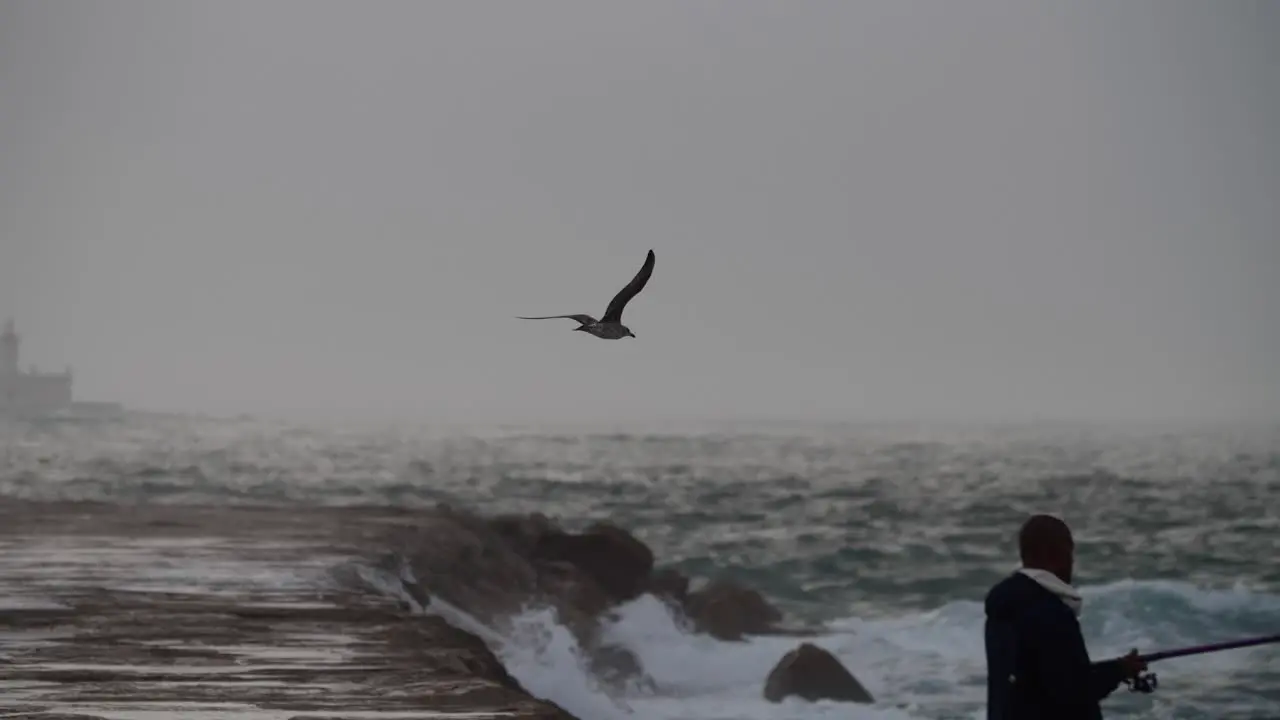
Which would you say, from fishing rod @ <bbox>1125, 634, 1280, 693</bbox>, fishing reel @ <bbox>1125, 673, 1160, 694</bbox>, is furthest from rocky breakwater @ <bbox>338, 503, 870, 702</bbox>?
fishing reel @ <bbox>1125, 673, 1160, 694</bbox>

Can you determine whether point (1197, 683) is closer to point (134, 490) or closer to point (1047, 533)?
point (1047, 533)

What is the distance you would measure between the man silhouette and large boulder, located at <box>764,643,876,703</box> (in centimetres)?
597

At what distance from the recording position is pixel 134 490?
23.5 metres

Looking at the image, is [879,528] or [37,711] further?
[879,528]

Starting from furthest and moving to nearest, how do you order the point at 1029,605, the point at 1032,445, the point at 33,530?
the point at 1032,445
the point at 33,530
the point at 1029,605

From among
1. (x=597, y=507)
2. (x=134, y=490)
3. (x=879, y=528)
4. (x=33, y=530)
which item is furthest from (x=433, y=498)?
(x=33, y=530)

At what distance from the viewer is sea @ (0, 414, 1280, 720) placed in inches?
377

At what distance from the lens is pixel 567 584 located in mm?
9789

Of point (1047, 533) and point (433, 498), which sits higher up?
point (1047, 533)

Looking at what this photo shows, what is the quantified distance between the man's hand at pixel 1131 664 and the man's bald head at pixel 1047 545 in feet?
0.50

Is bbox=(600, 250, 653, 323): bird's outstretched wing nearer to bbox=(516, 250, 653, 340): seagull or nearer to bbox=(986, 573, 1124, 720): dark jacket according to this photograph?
bbox=(516, 250, 653, 340): seagull

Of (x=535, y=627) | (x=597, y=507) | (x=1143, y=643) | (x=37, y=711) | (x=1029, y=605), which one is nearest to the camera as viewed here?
(x=1029, y=605)

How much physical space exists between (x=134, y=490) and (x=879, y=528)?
34.3 ft

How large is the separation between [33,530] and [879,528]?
12.3m
